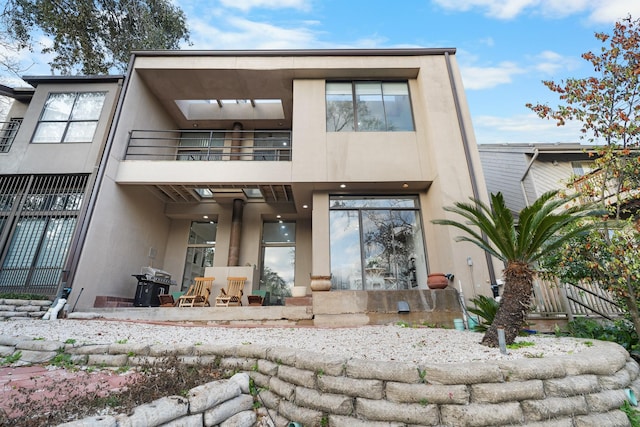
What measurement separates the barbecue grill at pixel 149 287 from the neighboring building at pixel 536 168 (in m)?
12.5

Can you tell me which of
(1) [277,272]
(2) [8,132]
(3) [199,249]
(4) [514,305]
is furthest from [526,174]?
(2) [8,132]

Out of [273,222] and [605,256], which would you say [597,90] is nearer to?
[605,256]

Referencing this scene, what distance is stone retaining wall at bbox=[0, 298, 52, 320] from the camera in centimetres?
581

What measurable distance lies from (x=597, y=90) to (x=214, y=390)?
682cm

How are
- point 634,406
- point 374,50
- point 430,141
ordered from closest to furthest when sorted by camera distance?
point 634,406 → point 430,141 → point 374,50

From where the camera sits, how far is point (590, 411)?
87.3 inches

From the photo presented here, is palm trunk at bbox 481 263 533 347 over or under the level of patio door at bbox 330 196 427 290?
under

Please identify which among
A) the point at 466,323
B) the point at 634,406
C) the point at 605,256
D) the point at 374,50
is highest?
the point at 374,50

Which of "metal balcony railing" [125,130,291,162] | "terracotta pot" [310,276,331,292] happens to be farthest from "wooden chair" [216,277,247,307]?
"metal balcony railing" [125,130,291,162]

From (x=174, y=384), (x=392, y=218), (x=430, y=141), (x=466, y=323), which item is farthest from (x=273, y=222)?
(x=174, y=384)

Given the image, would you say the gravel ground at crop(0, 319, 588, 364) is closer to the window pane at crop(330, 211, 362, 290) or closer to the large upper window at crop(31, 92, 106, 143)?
the window pane at crop(330, 211, 362, 290)

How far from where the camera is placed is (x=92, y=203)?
7.09m

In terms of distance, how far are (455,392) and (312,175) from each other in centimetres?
609

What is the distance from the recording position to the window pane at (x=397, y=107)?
27.5 feet
